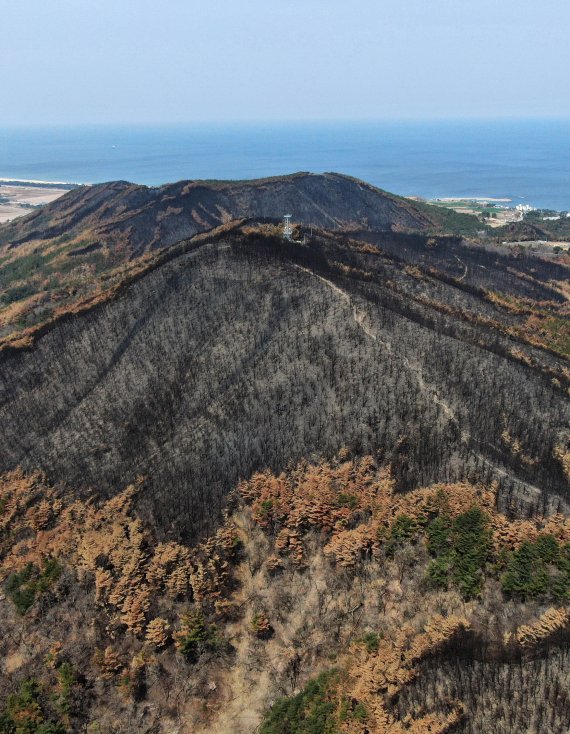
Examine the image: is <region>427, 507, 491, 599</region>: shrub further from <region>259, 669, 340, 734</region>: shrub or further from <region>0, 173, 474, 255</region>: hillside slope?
<region>0, 173, 474, 255</region>: hillside slope

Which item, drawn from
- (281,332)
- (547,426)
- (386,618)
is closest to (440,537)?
(386,618)

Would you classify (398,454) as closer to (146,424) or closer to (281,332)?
(281,332)

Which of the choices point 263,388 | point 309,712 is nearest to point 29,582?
point 309,712

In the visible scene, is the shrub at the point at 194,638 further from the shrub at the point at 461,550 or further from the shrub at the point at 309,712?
the shrub at the point at 461,550

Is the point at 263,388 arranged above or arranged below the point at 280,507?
above

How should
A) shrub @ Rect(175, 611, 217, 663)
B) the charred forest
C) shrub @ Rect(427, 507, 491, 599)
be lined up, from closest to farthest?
1. the charred forest
2. shrub @ Rect(427, 507, 491, 599)
3. shrub @ Rect(175, 611, 217, 663)

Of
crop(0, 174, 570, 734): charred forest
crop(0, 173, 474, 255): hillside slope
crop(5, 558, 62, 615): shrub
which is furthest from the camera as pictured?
crop(0, 173, 474, 255): hillside slope

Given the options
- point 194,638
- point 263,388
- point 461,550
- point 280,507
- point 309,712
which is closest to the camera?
point 309,712

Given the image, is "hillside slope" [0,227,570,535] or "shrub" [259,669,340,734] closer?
"shrub" [259,669,340,734]

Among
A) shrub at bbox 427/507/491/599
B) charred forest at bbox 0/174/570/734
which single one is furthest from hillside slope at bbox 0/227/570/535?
shrub at bbox 427/507/491/599

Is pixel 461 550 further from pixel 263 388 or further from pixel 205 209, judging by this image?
pixel 205 209

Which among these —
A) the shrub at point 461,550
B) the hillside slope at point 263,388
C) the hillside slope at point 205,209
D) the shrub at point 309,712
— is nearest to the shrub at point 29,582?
the hillside slope at point 263,388
